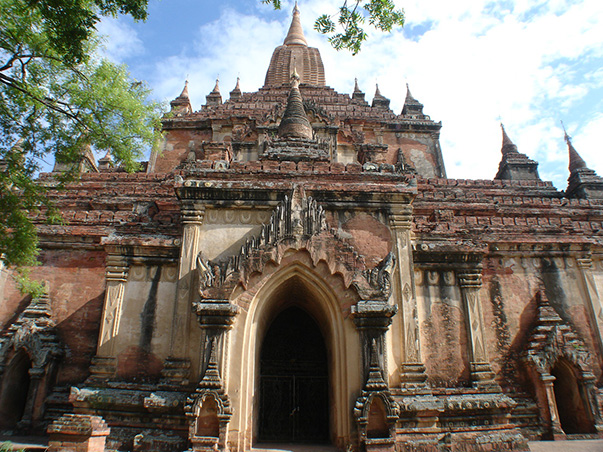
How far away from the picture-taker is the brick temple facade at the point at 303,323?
9359 millimetres

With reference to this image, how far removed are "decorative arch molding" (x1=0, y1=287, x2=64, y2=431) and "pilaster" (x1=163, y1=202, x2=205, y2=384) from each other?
3966 mm

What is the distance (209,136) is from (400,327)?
22.5 metres

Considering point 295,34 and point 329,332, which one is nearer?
point 329,332

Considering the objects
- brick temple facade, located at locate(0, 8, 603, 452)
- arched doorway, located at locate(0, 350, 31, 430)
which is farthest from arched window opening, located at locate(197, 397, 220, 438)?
arched doorway, located at locate(0, 350, 31, 430)

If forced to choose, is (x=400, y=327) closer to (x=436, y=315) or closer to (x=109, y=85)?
(x=436, y=315)

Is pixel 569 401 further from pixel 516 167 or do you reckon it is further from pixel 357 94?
pixel 357 94

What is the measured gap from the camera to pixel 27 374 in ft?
40.5

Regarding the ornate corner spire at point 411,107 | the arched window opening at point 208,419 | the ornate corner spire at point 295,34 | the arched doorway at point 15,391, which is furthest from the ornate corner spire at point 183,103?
the arched window opening at point 208,419

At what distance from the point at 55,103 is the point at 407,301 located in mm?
9715

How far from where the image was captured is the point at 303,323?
12695 mm

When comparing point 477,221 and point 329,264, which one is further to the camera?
point 477,221

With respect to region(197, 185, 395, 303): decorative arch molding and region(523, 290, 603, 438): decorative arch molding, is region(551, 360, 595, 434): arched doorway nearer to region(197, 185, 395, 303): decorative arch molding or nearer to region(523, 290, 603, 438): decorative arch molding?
region(523, 290, 603, 438): decorative arch molding

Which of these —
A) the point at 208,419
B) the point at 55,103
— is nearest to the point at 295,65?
the point at 55,103

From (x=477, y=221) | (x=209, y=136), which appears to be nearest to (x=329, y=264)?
(x=477, y=221)
